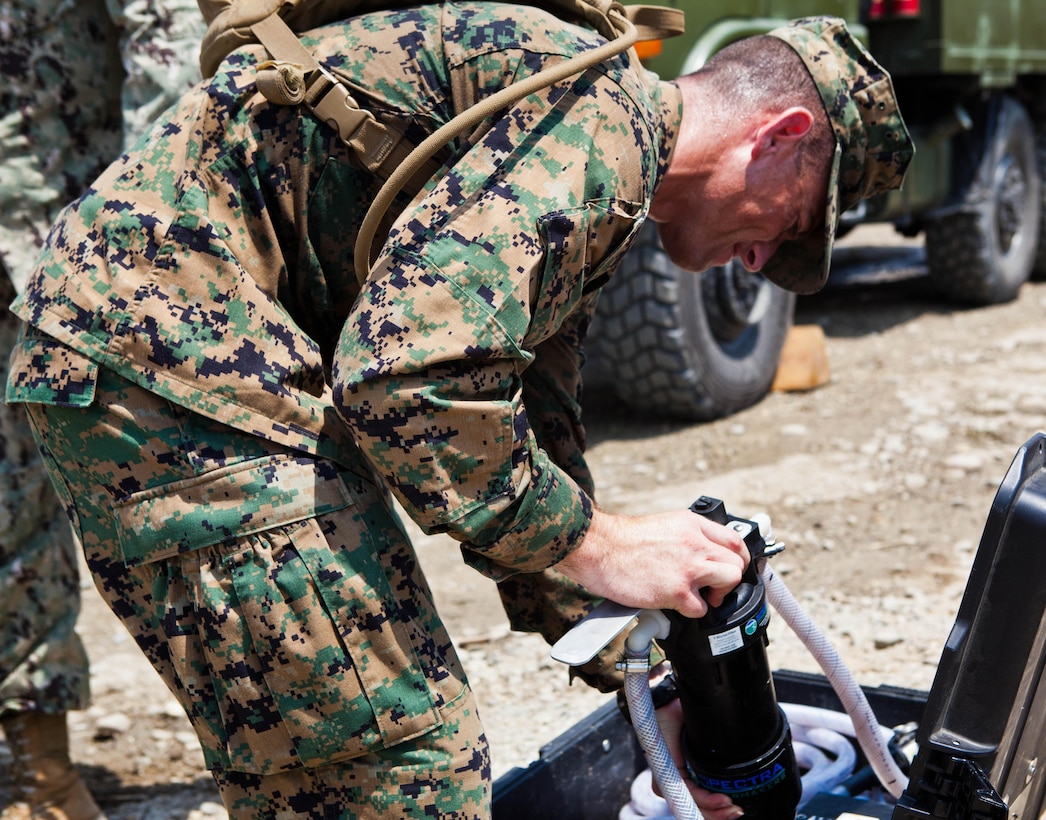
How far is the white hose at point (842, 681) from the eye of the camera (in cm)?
182

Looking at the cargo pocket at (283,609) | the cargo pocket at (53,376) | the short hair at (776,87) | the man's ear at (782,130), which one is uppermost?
the short hair at (776,87)

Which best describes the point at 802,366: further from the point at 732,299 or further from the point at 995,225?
→ the point at 995,225

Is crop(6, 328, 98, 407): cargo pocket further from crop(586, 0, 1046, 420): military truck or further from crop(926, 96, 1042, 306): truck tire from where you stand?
crop(926, 96, 1042, 306): truck tire

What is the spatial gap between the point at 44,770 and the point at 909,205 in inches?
180

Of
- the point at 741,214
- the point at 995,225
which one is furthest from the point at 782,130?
the point at 995,225

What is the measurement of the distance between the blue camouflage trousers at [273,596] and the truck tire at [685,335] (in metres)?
2.73

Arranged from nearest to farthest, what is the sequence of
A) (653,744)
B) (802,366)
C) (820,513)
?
(653,744) < (820,513) < (802,366)

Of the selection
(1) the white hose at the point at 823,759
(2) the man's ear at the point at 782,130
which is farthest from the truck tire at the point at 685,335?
(2) the man's ear at the point at 782,130

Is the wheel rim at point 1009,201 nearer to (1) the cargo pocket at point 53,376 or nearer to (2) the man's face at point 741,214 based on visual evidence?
(2) the man's face at point 741,214

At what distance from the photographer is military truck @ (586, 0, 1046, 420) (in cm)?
429

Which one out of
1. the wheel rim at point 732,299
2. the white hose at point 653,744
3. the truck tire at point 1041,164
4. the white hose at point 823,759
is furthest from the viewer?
the truck tire at point 1041,164

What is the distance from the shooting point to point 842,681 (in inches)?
73.9

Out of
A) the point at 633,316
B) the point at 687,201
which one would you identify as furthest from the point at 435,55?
the point at 633,316

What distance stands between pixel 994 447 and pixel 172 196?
11.4ft
